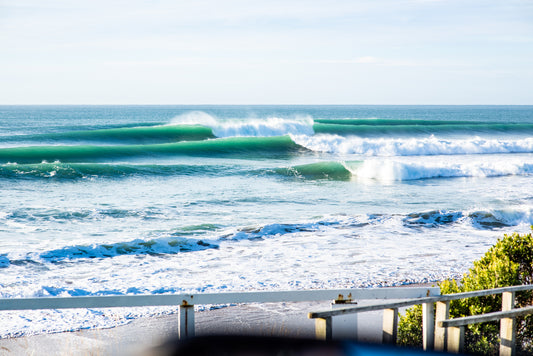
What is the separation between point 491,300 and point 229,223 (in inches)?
375

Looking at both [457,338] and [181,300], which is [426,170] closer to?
[457,338]

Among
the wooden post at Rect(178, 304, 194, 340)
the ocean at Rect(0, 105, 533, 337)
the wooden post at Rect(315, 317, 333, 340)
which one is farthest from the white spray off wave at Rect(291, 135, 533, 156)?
the wooden post at Rect(315, 317, 333, 340)

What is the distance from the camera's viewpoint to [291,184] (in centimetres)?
2234

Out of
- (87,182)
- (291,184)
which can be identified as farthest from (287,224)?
(87,182)

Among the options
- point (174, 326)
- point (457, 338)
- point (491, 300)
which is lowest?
point (174, 326)

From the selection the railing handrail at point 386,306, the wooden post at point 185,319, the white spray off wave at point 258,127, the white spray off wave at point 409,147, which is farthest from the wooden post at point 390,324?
the white spray off wave at point 258,127

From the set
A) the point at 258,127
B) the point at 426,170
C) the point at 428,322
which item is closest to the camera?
the point at 428,322

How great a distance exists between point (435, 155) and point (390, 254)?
84.9 feet

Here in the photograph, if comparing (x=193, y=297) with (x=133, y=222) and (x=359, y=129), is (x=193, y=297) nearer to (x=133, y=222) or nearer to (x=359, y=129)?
(x=133, y=222)

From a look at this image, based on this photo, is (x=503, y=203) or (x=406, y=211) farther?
(x=503, y=203)

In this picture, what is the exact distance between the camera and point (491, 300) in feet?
15.9

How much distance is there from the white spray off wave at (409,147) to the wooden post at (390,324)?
1281 inches

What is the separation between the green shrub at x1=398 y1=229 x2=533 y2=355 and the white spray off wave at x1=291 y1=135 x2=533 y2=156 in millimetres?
31029

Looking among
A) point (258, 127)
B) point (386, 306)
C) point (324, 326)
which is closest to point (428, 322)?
point (386, 306)
